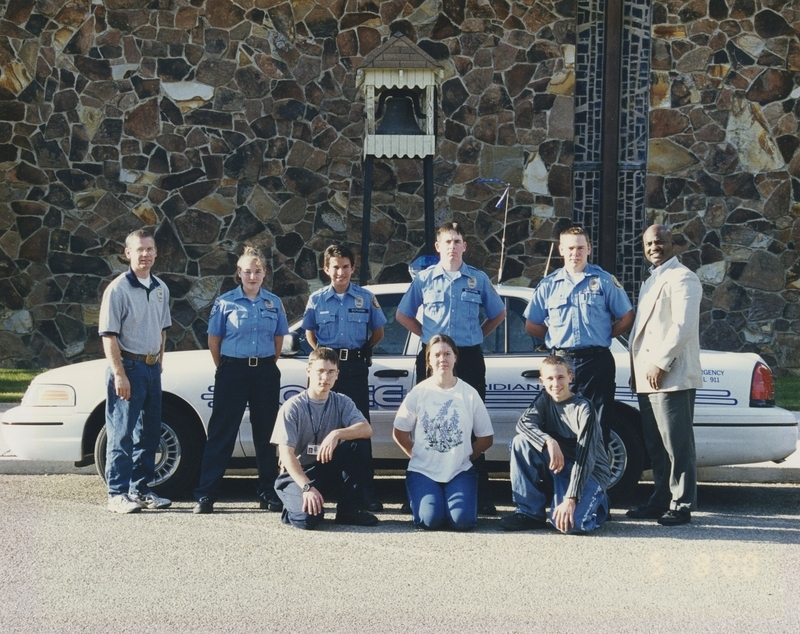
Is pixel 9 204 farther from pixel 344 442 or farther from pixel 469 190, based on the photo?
pixel 344 442

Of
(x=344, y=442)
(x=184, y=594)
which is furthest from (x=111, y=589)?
(x=344, y=442)

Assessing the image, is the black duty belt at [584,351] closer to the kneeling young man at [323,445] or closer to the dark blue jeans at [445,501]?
the dark blue jeans at [445,501]

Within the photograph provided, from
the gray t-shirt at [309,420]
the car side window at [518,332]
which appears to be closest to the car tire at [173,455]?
the gray t-shirt at [309,420]

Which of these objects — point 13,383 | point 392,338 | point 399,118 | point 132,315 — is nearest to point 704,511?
point 392,338

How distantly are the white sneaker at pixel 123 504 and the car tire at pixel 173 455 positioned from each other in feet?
1.36

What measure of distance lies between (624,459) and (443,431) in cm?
139

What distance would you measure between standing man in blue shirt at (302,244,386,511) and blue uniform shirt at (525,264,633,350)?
3.66 ft

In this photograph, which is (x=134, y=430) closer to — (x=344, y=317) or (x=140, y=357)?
(x=140, y=357)

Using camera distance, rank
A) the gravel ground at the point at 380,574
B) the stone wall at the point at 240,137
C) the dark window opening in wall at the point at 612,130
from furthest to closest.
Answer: the dark window opening in wall at the point at 612,130 < the stone wall at the point at 240,137 < the gravel ground at the point at 380,574

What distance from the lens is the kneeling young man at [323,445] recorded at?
6641mm

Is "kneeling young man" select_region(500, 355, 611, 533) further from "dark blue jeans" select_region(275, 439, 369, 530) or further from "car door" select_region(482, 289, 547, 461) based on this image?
"dark blue jeans" select_region(275, 439, 369, 530)

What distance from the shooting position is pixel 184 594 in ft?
16.3

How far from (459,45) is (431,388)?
8361 millimetres

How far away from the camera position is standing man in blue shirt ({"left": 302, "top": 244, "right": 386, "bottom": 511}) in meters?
7.17
